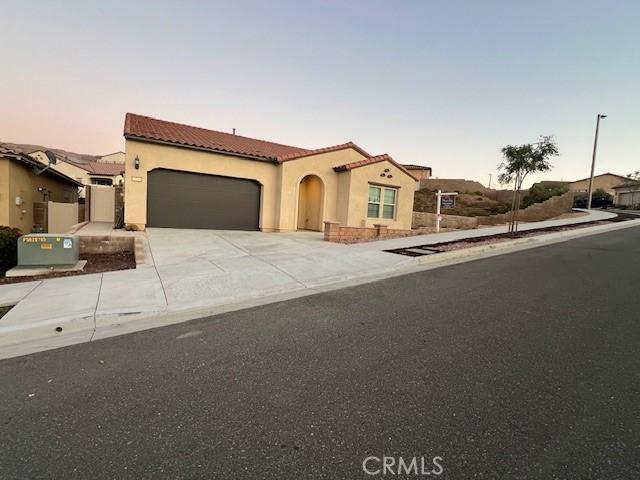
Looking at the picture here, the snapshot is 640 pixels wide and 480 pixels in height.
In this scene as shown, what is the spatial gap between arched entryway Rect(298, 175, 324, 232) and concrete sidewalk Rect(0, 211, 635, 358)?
20.3 ft

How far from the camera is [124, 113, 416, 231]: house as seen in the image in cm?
1319

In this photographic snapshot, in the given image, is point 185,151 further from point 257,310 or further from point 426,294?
point 426,294

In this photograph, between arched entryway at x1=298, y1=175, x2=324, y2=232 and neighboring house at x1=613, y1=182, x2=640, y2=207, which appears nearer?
arched entryway at x1=298, y1=175, x2=324, y2=232

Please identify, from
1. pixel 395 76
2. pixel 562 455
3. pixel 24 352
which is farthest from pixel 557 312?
pixel 395 76

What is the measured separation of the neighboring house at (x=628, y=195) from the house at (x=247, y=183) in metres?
40.2

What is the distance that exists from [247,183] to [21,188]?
10.2m

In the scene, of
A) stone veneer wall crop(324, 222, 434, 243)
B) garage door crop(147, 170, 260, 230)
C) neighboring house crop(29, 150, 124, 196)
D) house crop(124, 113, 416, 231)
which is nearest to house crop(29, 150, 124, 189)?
neighboring house crop(29, 150, 124, 196)

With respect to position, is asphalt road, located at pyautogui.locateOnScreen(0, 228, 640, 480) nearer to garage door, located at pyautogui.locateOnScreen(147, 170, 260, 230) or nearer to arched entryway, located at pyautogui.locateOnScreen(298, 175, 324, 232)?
garage door, located at pyautogui.locateOnScreen(147, 170, 260, 230)

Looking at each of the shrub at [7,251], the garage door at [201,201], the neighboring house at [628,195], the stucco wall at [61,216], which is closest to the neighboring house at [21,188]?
the stucco wall at [61,216]

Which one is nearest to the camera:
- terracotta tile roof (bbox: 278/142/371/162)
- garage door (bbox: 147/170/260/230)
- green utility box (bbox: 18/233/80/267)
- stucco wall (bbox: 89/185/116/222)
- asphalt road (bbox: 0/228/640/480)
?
asphalt road (bbox: 0/228/640/480)

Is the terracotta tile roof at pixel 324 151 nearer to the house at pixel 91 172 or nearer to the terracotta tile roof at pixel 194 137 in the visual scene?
the terracotta tile roof at pixel 194 137

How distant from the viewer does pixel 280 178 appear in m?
15.6

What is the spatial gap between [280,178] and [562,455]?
1449 centimetres

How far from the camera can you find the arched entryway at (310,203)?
16.9 m
